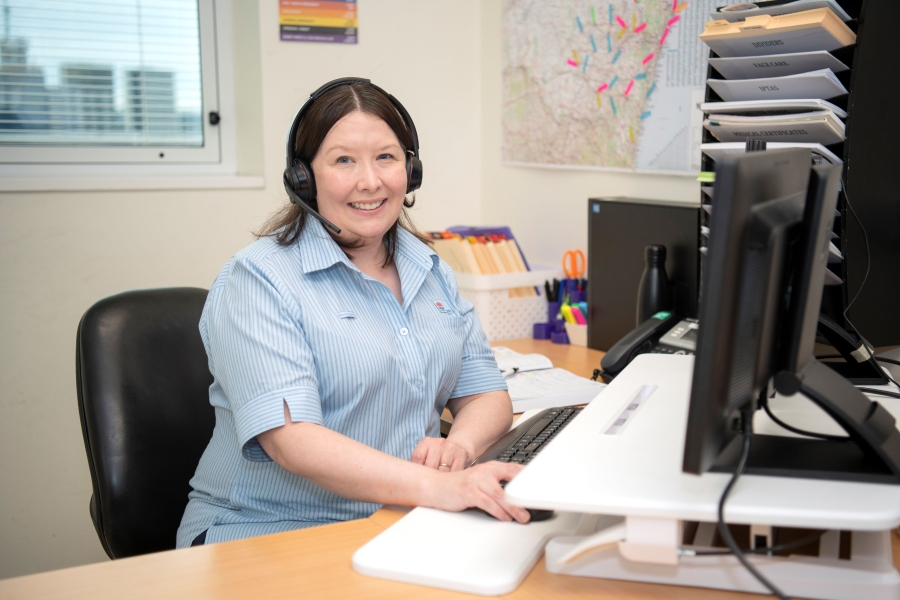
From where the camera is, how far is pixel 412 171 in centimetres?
138

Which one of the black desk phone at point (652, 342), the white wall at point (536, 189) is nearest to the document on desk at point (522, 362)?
the black desk phone at point (652, 342)

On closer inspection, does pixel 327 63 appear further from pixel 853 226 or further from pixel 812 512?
pixel 812 512

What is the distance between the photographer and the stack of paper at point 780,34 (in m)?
1.27

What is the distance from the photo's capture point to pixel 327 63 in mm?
2447

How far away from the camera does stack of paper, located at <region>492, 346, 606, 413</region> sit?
1.52 m

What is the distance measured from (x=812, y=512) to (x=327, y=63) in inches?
82.0

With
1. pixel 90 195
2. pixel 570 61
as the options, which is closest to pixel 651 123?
pixel 570 61

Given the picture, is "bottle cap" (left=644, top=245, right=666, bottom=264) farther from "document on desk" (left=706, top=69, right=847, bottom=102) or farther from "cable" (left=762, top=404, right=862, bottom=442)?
"cable" (left=762, top=404, right=862, bottom=442)

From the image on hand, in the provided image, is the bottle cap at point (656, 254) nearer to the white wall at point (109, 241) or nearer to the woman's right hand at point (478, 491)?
the woman's right hand at point (478, 491)

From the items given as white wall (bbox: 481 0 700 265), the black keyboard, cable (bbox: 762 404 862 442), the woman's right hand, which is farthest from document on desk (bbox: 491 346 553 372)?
cable (bbox: 762 404 862 442)

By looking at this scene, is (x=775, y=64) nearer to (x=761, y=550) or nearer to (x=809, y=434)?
(x=809, y=434)

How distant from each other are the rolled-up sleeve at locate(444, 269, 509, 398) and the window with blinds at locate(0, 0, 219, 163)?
1.39 meters

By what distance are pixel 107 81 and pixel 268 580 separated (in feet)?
6.49

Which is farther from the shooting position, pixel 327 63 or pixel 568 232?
pixel 327 63
